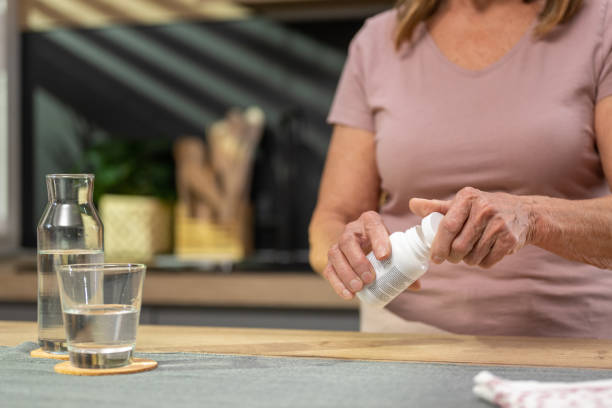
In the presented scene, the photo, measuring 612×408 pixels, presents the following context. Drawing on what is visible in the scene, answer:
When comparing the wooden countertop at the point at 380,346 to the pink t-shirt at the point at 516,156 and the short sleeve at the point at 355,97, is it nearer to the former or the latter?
the pink t-shirt at the point at 516,156

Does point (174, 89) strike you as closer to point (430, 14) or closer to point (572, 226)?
point (430, 14)

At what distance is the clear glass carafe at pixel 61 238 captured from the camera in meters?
0.86

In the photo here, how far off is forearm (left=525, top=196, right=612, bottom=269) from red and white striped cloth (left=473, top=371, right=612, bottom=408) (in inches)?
13.3

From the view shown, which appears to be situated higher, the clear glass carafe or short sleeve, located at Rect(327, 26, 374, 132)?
short sleeve, located at Rect(327, 26, 374, 132)

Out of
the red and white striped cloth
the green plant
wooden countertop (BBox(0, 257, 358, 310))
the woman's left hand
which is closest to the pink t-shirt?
the woman's left hand

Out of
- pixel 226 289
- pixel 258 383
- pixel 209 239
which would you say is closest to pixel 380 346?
pixel 258 383

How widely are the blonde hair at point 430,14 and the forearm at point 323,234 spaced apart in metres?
0.32

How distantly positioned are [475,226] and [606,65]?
440mm

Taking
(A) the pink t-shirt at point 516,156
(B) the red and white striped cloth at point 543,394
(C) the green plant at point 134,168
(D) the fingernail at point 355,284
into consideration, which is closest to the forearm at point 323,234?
(A) the pink t-shirt at point 516,156

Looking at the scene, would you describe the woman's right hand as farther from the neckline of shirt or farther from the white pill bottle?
the neckline of shirt

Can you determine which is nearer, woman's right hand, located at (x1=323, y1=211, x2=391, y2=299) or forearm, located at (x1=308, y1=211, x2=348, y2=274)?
woman's right hand, located at (x1=323, y1=211, x2=391, y2=299)

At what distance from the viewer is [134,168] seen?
2.60 m

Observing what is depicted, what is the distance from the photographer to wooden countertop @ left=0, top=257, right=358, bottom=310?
2094mm

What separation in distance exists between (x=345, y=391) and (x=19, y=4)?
8.44 ft
